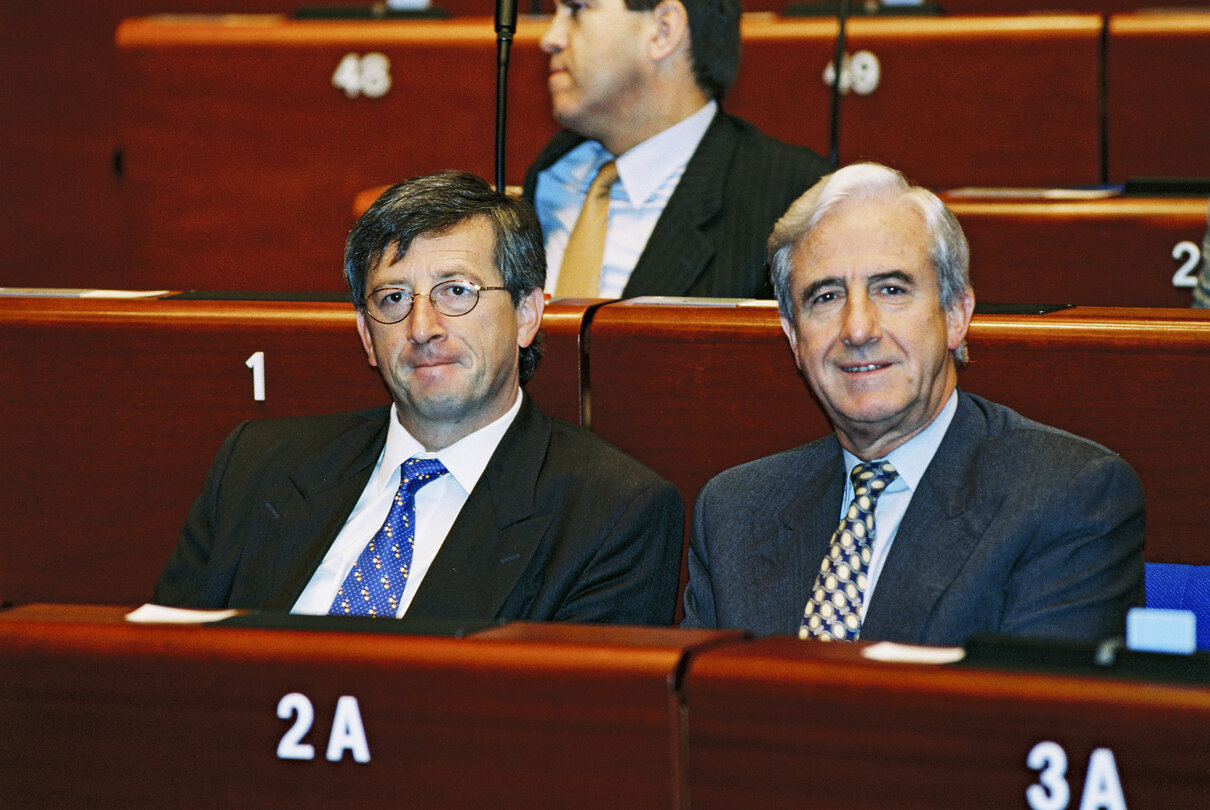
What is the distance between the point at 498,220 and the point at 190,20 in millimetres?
1337

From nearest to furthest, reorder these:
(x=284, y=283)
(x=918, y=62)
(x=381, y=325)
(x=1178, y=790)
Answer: (x=1178, y=790), (x=381, y=325), (x=918, y=62), (x=284, y=283)

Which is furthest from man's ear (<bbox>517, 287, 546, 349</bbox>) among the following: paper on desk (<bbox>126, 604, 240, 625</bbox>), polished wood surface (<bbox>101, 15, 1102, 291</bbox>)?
polished wood surface (<bbox>101, 15, 1102, 291</bbox>)

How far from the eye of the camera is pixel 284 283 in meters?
2.46

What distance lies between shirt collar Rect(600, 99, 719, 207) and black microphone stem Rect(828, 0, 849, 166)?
0.25 m

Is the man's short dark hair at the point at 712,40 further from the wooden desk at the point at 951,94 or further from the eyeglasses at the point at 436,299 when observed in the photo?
the eyeglasses at the point at 436,299

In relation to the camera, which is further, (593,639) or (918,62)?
(918,62)

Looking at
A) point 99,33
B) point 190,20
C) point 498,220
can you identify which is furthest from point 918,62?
point 99,33

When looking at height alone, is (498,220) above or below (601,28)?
below

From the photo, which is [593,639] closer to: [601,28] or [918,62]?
[601,28]

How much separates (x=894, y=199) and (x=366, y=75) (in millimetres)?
1337

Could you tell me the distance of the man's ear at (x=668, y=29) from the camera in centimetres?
202

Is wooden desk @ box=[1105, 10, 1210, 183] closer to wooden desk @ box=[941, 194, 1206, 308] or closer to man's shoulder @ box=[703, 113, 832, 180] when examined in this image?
wooden desk @ box=[941, 194, 1206, 308]

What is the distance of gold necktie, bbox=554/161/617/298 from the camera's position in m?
1.89

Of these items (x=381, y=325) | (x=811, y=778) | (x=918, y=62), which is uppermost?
(x=918, y=62)
